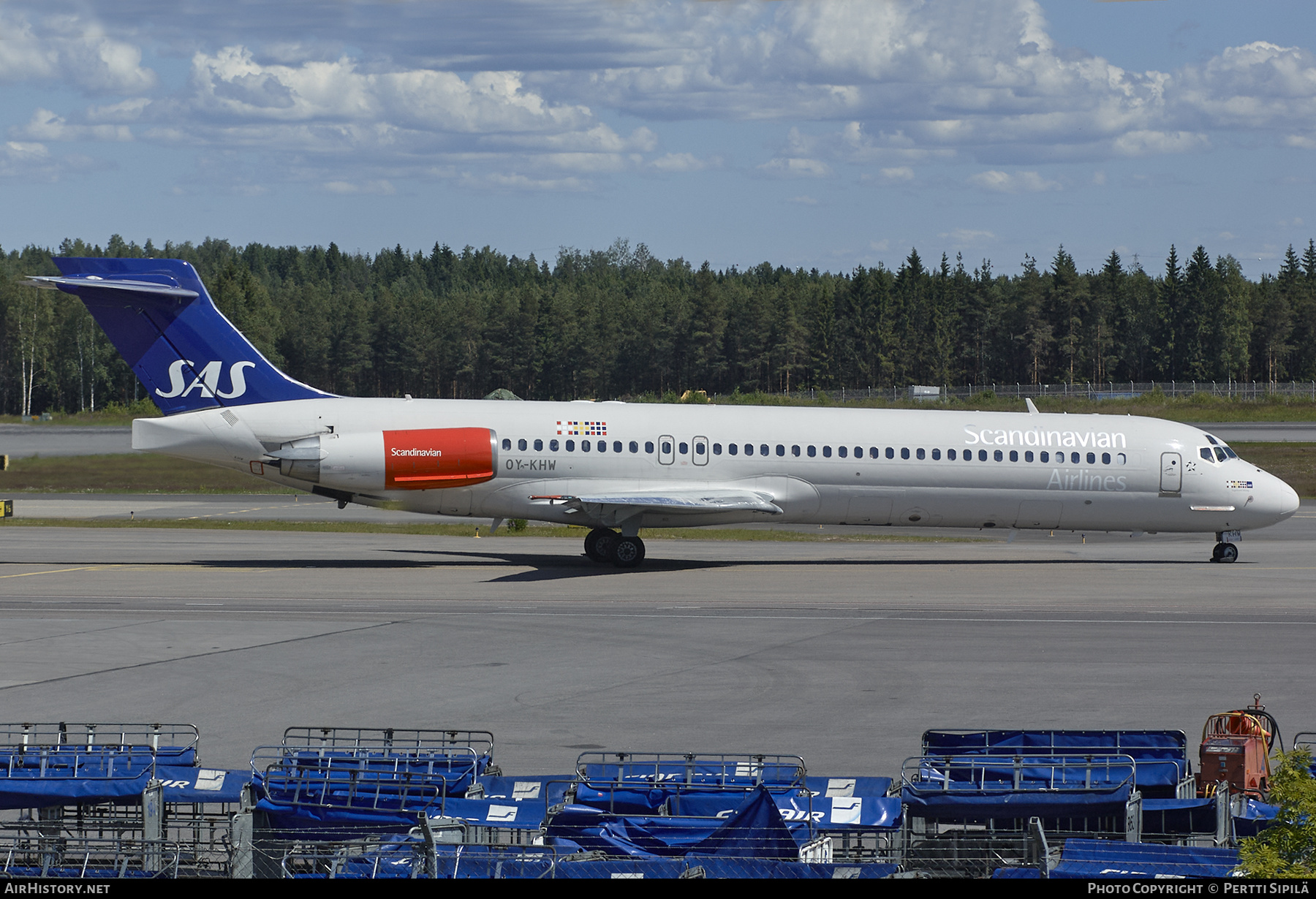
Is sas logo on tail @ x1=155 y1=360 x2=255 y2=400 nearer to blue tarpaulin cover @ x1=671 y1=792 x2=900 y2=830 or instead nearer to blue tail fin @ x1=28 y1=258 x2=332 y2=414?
blue tail fin @ x1=28 y1=258 x2=332 y2=414

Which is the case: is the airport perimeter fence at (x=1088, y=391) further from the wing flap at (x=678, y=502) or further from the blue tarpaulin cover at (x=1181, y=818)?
the blue tarpaulin cover at (x=1181, y=818)

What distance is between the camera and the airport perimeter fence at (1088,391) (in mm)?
113125

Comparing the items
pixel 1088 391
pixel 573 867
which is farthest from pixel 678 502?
pixel 1088 391

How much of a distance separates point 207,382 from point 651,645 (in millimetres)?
15351

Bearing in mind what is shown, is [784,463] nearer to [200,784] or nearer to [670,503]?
[670,503]

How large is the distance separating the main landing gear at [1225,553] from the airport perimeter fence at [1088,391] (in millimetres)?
78046

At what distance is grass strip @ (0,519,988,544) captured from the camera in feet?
133

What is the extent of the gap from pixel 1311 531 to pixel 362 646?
33.7 metres

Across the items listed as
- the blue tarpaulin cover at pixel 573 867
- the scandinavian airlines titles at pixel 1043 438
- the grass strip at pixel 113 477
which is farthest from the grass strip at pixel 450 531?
the blue tarpaulin cover at pixel 573 867

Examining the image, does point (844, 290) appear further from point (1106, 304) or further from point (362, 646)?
point (362, 646)

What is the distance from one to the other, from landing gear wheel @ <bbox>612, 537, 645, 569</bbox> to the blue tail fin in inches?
Result: 339

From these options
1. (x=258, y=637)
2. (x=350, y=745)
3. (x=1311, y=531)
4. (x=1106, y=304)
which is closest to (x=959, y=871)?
(x=350, y=745)

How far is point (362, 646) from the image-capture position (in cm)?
2064

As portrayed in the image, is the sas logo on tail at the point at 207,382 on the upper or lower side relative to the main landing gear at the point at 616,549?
upper
